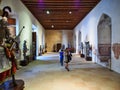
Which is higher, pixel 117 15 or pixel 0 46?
pixel 117 15

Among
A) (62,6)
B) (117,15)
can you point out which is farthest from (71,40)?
(117,15)

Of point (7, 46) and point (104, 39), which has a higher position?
point (104, 39)

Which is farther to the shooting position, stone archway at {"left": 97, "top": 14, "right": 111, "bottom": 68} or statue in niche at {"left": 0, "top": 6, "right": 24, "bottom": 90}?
stone archway at {"left": 97, "top": 14, "right": 111, "bottom": 68}

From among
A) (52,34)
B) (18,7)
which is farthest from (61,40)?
(18,7)

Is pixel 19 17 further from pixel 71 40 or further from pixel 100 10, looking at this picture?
pixel 71 40

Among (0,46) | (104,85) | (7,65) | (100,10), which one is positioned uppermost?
(100,10)

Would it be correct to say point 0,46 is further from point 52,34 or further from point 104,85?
point 52,34

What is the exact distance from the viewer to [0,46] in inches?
136

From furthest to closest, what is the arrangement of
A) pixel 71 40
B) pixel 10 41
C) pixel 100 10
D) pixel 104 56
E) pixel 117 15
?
pixel 71 40
pixel 104 56
pixel 100 10
pixel 117 15
pixel 10 41

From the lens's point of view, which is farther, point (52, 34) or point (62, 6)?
point (52, 34)

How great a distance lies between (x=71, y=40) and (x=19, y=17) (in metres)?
15.2

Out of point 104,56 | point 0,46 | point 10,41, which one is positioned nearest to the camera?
point 0,46

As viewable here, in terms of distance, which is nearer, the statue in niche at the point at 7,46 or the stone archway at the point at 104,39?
the statue in niche at the point at 7,46

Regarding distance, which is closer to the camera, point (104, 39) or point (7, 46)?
point (7, 46)
